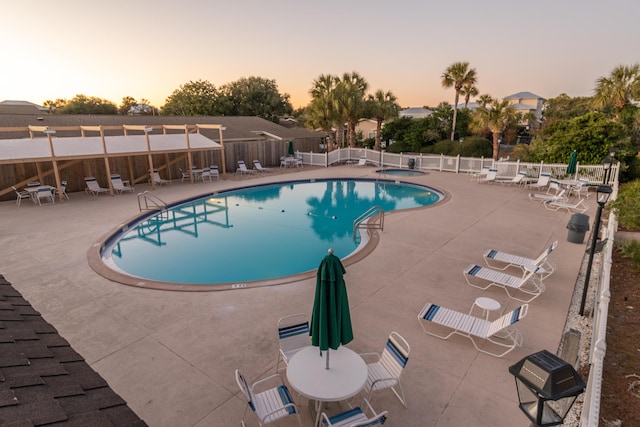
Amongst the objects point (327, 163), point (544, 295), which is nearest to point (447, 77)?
point (327, 163)

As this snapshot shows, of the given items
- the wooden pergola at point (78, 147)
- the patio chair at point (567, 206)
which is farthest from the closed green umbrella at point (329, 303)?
the wooden pergola at point (78, 147)

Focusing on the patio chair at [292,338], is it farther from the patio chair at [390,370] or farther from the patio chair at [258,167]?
the patio chair at [258,167]

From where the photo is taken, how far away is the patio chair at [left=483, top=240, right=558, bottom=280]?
23.6 feet

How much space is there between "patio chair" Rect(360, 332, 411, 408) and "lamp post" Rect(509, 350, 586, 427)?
74.1 inches

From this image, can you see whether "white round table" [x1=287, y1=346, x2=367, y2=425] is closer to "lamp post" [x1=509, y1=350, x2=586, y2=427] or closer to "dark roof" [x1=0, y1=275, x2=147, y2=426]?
"dark roof" [x1=0, y1=275, x2=147, y2=426]

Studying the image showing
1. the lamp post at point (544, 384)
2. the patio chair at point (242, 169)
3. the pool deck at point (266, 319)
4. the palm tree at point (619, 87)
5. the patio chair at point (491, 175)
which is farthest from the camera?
the patio chair at point (242, 169)

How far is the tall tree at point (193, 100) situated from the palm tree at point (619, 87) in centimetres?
4352

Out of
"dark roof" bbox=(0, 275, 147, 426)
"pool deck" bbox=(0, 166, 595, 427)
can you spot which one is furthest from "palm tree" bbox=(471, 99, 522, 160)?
"dark roof" bbox=(0, 275, 147, 426)

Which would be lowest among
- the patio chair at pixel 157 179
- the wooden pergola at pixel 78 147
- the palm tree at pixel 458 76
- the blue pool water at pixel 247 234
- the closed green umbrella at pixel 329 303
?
the blue pool water at pixel 247 234

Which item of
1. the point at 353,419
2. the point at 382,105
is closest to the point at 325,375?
the point at 353,419

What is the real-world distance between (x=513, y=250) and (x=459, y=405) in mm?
6302

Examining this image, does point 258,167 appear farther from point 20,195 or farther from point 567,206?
point 567,206

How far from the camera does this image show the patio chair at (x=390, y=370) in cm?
399

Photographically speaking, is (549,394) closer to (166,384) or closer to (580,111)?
(166,384)
